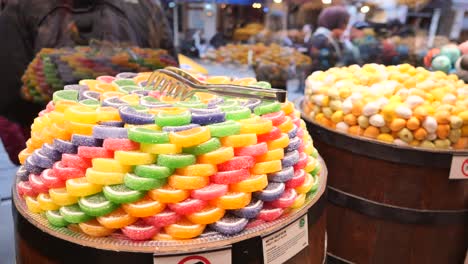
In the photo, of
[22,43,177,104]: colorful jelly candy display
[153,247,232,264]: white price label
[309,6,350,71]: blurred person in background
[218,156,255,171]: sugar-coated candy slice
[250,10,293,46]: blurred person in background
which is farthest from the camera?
[309,6,350,71]: blurred person in background

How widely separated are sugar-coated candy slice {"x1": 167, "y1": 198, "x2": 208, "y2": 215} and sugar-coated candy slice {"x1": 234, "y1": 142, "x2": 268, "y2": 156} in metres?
0.16

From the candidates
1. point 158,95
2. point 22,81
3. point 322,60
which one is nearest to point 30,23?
point 22,81

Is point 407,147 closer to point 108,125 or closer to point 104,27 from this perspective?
point 108,125

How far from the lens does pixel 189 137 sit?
0.92 m

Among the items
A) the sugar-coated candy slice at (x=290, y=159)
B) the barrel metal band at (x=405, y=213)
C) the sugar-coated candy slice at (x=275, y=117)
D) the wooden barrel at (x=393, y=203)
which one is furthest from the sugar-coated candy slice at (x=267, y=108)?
the barrel metal band at (x=405, y=213)

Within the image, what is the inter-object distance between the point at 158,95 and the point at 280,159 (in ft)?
1.71

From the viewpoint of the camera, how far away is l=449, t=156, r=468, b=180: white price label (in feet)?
5.59

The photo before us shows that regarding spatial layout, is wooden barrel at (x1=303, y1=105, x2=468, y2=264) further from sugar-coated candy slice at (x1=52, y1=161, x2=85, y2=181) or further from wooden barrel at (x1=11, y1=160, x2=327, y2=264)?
sugar-coated candy slice at (x1=52, y1=161, x2=85, y2=181)

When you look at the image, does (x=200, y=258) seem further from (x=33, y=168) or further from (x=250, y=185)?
(x=33, y=168)

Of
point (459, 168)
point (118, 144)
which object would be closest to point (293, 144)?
point (118, 144)

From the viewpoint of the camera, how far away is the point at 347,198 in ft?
6.10

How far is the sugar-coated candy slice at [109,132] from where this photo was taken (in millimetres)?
948

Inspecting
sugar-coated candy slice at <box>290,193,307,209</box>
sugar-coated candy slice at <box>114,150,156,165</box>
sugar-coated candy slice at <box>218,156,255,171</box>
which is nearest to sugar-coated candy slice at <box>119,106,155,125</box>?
sugar-coated candy slice at <box>114,150,156,165</box>

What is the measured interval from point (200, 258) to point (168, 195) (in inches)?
6.0
